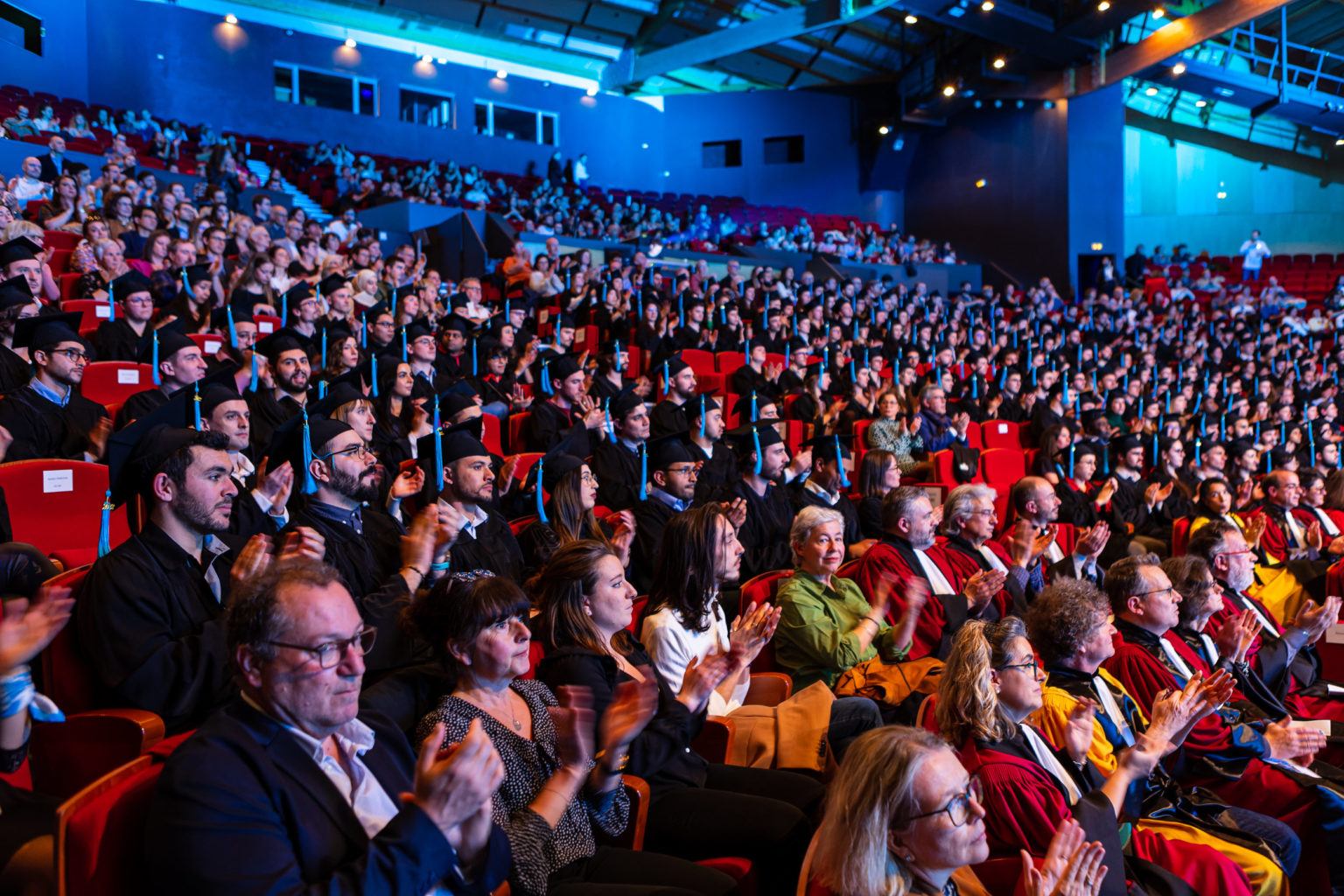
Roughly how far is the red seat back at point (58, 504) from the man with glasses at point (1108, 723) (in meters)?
2.89

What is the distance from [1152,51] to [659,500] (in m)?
14.9

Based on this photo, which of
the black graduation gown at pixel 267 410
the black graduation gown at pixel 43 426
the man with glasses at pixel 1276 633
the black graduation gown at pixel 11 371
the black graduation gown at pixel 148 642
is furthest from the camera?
the black graduation gown at pixel 267 410

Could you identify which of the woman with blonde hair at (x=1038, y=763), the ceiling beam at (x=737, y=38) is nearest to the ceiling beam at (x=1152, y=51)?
the ceiling beam at (x=737, y=38)

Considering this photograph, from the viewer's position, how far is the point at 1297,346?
13.8 metres

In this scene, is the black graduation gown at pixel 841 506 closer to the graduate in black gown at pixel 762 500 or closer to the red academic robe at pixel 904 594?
the graduate in black gown at pixel 762 500

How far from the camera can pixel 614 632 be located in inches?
105

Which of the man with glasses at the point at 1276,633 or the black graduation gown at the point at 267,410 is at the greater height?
the black graduation gown at the point at 267,410

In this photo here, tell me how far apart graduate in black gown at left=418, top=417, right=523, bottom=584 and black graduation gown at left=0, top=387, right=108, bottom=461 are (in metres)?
1.53

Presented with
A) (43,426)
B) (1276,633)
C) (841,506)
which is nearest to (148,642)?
(43,426)

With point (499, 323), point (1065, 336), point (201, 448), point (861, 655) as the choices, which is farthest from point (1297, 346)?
point (201, 448)

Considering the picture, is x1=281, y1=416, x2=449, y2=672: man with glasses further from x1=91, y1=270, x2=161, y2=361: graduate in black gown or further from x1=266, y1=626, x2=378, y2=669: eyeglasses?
x1=91, y1=270, x2=161, y2=361: graduate in black gown

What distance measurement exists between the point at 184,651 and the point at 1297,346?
48.4 ft

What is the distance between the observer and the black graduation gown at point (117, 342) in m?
5.69

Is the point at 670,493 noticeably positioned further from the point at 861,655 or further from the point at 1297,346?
the point at 1297,346
